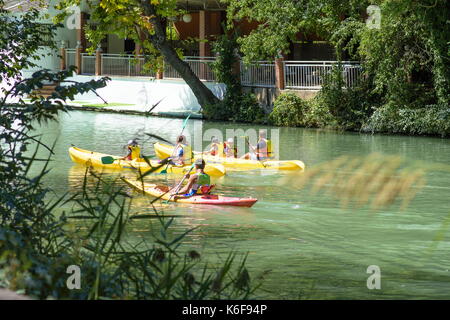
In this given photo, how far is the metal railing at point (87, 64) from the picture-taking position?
42344mm

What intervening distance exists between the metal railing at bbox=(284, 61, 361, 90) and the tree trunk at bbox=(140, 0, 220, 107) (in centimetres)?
364

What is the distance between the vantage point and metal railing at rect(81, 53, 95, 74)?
4234 cm

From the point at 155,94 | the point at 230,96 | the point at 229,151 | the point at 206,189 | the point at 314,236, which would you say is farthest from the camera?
the point at 155,94

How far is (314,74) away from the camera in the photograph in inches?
1248

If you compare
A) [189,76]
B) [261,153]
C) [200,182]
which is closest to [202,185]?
[200,182]

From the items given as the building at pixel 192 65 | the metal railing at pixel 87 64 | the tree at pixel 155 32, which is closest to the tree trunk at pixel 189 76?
the tree at pixel 155 32

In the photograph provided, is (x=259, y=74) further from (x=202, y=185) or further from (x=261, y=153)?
(x=202, y=185)

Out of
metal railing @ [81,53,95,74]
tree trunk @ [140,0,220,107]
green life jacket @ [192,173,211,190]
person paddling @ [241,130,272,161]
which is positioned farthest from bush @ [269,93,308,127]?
green life jacket @ [192,173,211,190]

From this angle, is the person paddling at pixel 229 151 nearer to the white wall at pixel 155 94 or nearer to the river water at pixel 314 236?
the river water at pixel 314 236

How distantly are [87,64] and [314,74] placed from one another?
1516 cm

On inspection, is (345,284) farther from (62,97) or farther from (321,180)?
(321,180)

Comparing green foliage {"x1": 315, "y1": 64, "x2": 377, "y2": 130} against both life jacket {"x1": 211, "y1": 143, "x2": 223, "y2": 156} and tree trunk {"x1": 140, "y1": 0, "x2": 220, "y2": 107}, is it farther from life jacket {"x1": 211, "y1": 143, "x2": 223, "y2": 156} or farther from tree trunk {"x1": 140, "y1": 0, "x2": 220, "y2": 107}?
life jacket {"x1": 211, "y1": 143, "x2": 223, "y2": 156}

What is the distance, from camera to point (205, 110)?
1359 inches

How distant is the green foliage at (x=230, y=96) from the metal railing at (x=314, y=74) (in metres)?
1.74
